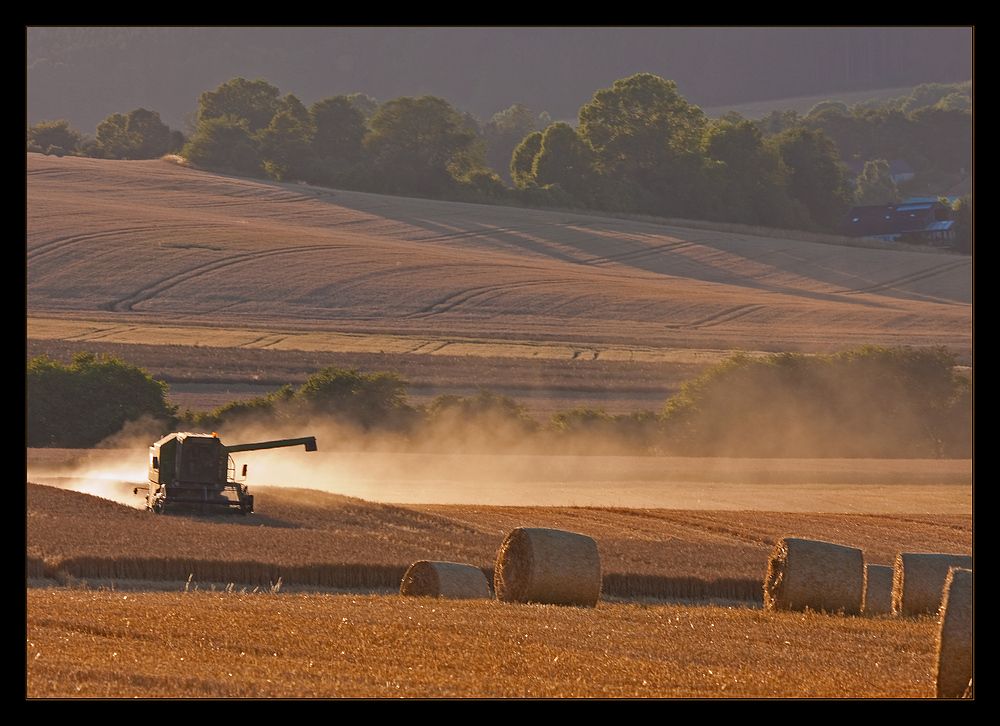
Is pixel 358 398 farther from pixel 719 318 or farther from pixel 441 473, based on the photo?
pixel 719 318

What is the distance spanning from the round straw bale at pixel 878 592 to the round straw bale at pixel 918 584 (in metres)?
0.15

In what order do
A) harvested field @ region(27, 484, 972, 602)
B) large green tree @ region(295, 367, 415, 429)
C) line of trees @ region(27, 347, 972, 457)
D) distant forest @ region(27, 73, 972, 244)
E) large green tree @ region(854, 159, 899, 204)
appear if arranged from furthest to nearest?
large green tree @ region(854, 159, 899, 204) < distant forest @ region(27, 73, 972, 244) < large green tree @ region(295, 367, 415, 429) < line of trees @ region(27, 347, 972, 457) < harvested field @ region(27, 484, 972, 602)

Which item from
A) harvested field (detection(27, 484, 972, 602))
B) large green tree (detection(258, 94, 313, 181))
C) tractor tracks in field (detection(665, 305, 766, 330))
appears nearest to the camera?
harvested field (detection(27, 484, 972, 602))

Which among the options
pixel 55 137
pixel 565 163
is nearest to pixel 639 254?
pixel 565 163

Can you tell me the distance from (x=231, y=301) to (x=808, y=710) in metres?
64.4

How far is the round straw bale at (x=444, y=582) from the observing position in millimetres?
19891

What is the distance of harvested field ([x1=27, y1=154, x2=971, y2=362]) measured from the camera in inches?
2653

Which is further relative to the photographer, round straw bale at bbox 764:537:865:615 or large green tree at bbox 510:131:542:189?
large green tree at bbox 510:131:542:189

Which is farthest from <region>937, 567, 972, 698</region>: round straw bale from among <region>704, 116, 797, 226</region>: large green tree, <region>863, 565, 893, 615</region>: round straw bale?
<region>704, 116, 797, 226</region>: large green tree

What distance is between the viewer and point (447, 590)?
65.2ft

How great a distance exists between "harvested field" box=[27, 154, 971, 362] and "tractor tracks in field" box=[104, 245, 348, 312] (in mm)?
167

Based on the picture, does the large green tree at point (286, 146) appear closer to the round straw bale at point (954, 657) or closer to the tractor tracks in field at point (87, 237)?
the tractor tracks in field at point (87, 237)

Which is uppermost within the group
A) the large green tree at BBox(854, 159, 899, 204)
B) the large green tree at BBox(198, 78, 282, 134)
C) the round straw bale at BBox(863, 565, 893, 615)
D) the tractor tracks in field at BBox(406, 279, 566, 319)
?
the large green tree at BBox(198, 78, 282, 134)

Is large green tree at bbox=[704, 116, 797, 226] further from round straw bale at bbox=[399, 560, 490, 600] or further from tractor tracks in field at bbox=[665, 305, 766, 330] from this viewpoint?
round straw bale at bbox=[399, 560, 490, 600]
